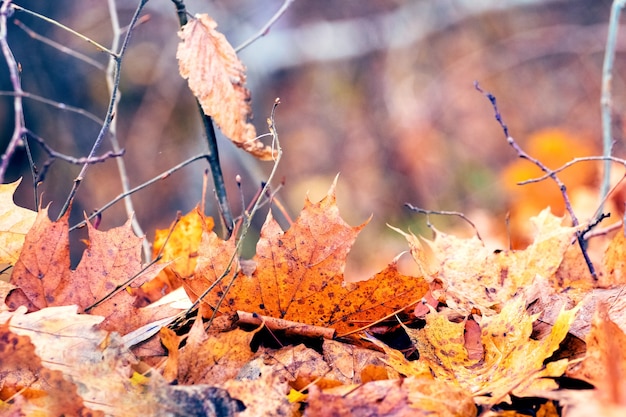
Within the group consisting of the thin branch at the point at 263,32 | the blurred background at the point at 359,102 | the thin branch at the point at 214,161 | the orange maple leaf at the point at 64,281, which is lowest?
the orange maple leaf at the point at 64,281

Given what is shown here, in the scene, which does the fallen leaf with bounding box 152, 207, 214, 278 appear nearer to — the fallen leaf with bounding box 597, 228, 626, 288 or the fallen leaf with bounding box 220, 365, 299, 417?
the fallen leaf with bounding box 220, 365, 299, 417

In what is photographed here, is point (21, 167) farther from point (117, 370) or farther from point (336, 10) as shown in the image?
point (117, 370)

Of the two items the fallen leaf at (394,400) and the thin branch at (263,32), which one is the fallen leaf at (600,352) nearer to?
the fallen leaf at (394,400)

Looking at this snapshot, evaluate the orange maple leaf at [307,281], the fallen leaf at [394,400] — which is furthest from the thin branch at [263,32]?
the fallen leaf at [394,400]

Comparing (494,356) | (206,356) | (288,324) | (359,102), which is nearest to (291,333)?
(288,324)

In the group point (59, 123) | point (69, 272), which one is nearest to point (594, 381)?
point (69, 272)

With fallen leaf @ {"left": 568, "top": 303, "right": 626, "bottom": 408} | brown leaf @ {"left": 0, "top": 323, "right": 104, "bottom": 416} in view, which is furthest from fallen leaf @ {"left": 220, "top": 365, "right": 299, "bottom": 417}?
fallen leaf @ {"left": 568, "top": 303, "right": 626, "bottom": 408}
